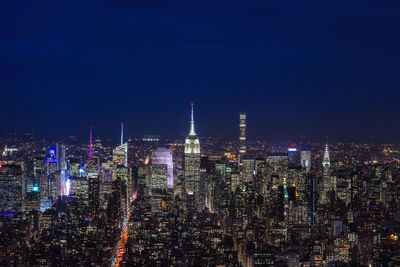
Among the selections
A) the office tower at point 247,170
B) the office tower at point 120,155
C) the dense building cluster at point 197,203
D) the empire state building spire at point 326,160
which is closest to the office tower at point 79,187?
the dense building cluster at point 197,203

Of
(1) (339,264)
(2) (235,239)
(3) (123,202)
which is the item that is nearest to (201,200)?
(3) (123,202)

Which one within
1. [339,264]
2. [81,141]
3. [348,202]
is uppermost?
[81,141]

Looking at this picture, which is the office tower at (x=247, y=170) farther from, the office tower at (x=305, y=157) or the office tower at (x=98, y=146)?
the office tower at (x=98, y=146)

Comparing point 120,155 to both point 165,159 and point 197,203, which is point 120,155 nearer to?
point 165,159

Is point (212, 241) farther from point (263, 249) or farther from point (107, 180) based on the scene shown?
point (107, 180)

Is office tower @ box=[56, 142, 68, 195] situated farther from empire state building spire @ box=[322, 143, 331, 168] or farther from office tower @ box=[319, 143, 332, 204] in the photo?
empire state building spire @ box=[322, 143, 331, 168]

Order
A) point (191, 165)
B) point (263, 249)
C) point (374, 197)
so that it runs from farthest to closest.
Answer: point (191, 165), point (374, 197), point (263, 249)

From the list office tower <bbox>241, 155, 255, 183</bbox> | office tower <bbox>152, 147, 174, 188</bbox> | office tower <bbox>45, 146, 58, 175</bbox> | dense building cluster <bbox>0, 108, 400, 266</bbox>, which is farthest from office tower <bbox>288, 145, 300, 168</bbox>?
office tower <bbox>45, 146, 58, 175</bbox>
